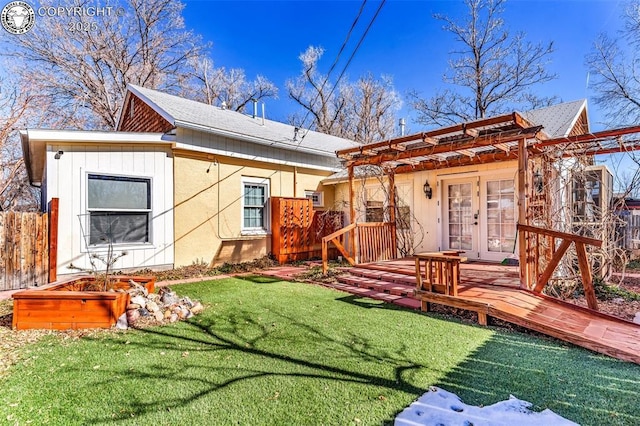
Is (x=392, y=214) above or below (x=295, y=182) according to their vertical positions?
below

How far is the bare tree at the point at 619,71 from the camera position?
504 inches

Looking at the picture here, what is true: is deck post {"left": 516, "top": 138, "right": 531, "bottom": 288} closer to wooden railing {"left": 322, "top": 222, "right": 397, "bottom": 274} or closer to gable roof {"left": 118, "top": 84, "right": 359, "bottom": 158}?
wooden railing {"left": 322, "top": 222, "right": 397, "bottom": 274}

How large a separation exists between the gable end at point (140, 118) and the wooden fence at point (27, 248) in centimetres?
346

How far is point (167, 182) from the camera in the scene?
7797 mm

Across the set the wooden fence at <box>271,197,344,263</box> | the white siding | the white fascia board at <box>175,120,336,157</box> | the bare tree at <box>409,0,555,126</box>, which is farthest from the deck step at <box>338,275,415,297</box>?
the bare tree at <box>409,0,555,126</box>

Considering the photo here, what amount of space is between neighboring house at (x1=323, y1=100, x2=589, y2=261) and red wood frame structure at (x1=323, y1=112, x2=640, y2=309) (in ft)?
0.09

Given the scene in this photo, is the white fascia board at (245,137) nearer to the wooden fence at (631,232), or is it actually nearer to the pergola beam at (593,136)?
the pergola beam at (593,136)

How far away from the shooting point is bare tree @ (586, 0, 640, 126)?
12797 millimetres

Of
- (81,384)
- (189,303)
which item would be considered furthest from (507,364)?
(189,303)

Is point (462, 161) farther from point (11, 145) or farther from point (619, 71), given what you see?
point (11, 145)

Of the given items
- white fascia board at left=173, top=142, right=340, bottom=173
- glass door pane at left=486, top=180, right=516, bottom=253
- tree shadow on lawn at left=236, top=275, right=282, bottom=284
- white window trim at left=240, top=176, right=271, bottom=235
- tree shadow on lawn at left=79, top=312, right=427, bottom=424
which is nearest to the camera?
tree shadow on lawn at left=79, top=312, right=427, bottom=424

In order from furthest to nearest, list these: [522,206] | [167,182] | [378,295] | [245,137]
Result: [245,137] → [167,182] → [378,295] → [522,206]

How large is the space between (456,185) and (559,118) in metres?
2.93

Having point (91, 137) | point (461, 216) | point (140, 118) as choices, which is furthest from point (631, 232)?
point (140, 118)
